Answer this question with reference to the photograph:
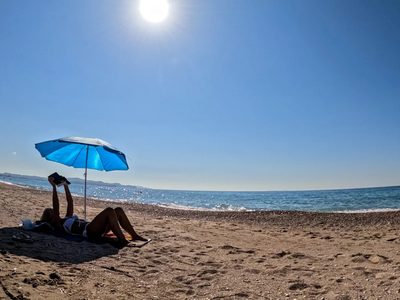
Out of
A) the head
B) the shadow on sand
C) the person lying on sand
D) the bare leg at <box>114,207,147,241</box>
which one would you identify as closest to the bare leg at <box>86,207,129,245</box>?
the person lying on sand

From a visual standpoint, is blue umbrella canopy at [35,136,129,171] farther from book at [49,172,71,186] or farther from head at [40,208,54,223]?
head at [40,208,54,223]

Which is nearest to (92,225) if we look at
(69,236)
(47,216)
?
(69,236)

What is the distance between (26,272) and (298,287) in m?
3.25

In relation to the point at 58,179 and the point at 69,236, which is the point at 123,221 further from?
the point at 58,179

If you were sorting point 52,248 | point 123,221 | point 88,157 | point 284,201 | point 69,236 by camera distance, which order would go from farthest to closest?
point 284,201, point 88,157, point 123,221, point 69,236, point 52,248

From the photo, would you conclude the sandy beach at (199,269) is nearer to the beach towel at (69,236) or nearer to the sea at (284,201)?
the beach towel at (69,236)

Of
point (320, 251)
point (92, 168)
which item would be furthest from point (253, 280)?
point (92, 168)

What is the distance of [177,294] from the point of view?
3.32m

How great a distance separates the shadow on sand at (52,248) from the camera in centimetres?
406

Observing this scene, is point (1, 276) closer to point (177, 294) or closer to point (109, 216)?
point (177, 294)

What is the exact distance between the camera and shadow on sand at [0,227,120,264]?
406 cm

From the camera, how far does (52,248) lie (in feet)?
15.0

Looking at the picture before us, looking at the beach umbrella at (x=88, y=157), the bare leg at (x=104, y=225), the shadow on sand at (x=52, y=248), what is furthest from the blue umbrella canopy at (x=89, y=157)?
the shadow on sand at (x=52, y=248)

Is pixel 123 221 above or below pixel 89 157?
below
